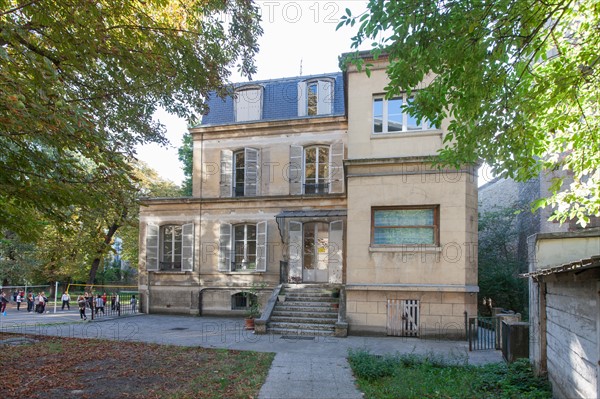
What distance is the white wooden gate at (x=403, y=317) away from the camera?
1199 cm

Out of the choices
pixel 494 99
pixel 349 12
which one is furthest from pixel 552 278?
pixel 349 12

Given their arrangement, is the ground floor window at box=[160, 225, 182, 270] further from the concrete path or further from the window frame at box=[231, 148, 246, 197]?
the window frame at box=[231, 148, 246, 197]

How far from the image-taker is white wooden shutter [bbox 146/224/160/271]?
19.2 m

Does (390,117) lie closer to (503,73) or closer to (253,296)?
(503,73)

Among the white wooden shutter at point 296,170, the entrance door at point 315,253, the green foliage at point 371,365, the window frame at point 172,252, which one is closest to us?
the green foliage at point 371,365

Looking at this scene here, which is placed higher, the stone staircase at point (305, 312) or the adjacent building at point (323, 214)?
A: the adjacent building at point (323, 214)

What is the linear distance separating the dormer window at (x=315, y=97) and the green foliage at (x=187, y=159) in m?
13.8

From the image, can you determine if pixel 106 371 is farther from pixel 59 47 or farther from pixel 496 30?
pixel 496 30

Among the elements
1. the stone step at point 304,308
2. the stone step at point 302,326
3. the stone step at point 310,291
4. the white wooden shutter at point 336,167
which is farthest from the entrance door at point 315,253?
the stone step at point 302,326

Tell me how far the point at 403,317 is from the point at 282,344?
397cm

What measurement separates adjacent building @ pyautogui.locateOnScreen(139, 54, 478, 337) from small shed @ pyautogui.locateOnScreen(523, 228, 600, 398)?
3959 mm

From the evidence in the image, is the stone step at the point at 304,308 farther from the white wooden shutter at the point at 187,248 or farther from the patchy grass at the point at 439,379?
the white wooden shutter at the point at 187,248

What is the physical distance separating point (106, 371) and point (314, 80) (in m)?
15.2

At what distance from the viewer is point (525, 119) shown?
610 centimetres
